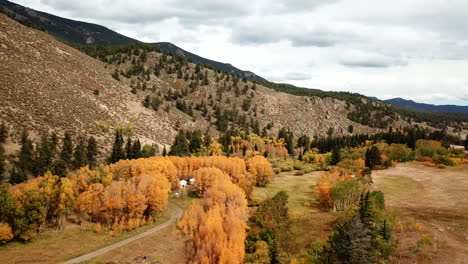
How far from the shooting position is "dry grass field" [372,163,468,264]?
170 ft

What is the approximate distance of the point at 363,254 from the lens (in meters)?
43.4

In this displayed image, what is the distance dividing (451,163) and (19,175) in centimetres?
17301

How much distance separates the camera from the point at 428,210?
259ft

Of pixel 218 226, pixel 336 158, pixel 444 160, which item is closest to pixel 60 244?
pixel 218 226

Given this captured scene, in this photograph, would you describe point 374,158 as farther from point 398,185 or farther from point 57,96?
point 57,96

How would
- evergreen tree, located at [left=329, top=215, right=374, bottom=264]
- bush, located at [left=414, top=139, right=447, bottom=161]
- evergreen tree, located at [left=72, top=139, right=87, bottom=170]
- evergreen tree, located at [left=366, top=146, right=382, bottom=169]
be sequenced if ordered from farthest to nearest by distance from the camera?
bush, located at [left=414, top=139, right=447, bottom=161] → evergreen tree, located at [left=366, top=146, right=382, bottom=169] → evergreen tree, located at [left=72, top=139, right=87, bottom=170] → evergreen tree, located at [left=329, top=215, right=374, bottom=264]

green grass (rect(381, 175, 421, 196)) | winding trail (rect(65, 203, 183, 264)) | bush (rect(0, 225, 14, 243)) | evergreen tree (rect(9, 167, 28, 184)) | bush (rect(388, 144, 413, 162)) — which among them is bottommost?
winding trail (rect(65, 203, 183, 264))

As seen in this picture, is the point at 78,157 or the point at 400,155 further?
the point at 400,155

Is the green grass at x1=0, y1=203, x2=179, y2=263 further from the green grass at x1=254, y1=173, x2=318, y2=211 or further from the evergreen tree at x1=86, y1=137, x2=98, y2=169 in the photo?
the evergreen tree at x1=86, y1=137, x2=98, y2=169

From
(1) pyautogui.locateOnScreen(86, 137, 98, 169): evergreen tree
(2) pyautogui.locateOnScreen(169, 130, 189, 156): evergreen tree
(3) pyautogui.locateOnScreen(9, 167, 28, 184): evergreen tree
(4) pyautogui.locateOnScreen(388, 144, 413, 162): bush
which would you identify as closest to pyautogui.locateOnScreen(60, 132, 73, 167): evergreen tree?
(1) pyautogui.locateOnScreen(86, 137, 98, 169): evergreen tree

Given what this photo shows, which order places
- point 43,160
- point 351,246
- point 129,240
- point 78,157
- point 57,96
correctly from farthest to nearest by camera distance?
point 57,96 < point 78,157 < point 43,160 < point 129,240 < point 351,246

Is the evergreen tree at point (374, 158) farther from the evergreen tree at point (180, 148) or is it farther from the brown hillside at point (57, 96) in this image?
the brown hillside at point (57, 96)

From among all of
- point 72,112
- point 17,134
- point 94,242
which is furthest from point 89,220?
point 72,112

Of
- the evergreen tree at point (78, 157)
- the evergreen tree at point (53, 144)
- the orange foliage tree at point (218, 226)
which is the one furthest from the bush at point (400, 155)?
the evergreen tree at point (53, 144)
